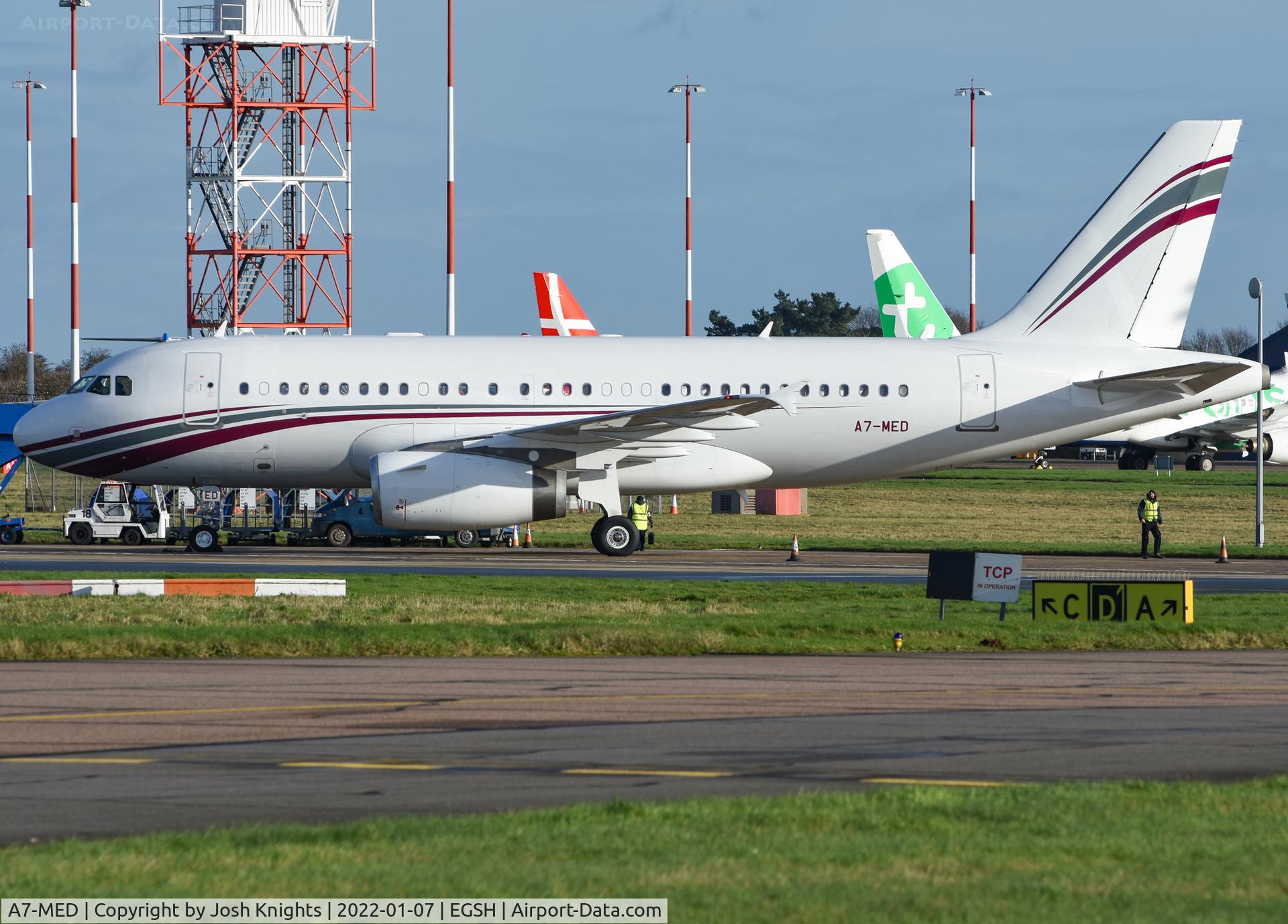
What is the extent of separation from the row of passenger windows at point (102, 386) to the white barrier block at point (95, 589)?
40.1 feet

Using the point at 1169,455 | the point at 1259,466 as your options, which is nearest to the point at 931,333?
the point at 1259,466

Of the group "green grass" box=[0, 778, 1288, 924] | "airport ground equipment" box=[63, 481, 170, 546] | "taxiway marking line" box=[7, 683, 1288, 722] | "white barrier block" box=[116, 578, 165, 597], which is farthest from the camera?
"airport ground equipment" box=[63, 481, 170, 546]

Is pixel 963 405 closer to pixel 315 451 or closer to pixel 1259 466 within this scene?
pixel 1259 466

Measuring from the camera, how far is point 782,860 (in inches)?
344

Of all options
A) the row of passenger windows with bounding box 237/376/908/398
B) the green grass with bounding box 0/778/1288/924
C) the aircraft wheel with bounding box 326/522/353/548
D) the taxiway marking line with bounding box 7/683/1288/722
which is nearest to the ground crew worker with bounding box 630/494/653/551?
the row of passenger windows with bounding box 237/376/908/398

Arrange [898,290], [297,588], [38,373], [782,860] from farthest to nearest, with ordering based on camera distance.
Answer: [38,373], [898,290], [297,588], [782,860]

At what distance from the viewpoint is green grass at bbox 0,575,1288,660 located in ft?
66.5

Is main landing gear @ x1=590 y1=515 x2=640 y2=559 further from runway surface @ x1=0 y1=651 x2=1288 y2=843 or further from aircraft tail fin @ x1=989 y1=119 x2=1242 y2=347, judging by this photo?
runway surface @ x1=0 y1=651 x2=1288 y2=843

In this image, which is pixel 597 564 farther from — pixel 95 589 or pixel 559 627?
pixel 559 627

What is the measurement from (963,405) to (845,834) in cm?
2897

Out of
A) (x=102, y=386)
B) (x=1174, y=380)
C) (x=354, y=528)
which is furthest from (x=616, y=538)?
(x=1174, y=380)

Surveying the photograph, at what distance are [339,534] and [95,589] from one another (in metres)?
17.9

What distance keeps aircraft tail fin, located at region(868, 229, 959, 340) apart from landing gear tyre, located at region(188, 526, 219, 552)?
26.1 meters

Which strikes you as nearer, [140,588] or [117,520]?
[140,588]
